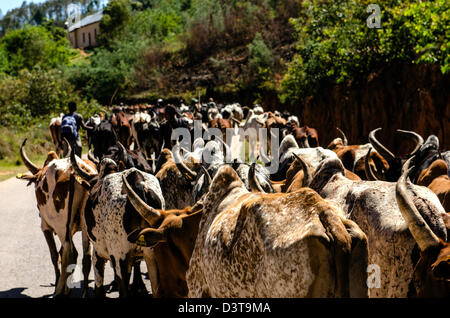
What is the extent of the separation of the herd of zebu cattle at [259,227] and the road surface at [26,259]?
484mm

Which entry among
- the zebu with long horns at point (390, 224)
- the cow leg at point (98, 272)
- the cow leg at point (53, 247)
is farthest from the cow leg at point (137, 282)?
the zebu with long horns at point (390, 224)

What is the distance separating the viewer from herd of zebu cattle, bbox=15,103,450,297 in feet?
9.33

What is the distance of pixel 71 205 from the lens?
6.92 meters

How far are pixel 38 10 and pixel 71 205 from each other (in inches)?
5878

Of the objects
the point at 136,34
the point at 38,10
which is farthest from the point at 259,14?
the point at 38,10

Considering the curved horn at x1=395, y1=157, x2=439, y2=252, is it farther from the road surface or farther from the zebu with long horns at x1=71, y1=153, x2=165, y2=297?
the road surface

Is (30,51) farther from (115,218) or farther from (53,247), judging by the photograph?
(115,218)

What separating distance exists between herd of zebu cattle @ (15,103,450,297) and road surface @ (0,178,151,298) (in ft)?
1.59

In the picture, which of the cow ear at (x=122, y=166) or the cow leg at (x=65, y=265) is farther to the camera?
the cow leg at (x=65, y=265)

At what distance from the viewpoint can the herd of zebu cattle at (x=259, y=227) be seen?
9.33ft

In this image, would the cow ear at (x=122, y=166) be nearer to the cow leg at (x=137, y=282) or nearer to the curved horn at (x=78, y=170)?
the curved horn at (x=78, y=170)

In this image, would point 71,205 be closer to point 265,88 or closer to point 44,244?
point 44,244

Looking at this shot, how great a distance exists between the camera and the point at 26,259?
8.82 metres

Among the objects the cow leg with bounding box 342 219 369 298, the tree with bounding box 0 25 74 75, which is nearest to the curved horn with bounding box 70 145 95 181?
the cow leg with bounding box 342 219 369 298
